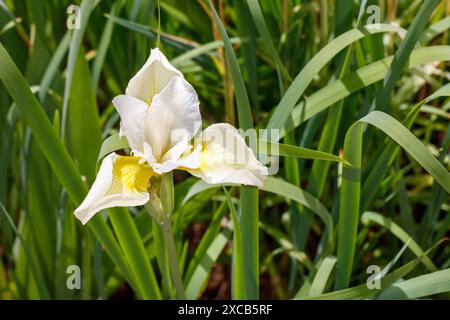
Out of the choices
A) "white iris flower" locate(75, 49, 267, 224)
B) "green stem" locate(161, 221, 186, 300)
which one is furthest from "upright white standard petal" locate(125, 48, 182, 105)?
"green stem" locate(161, 221, 186, 300)

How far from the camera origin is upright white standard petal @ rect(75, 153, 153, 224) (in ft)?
1.99

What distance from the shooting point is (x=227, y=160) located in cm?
65

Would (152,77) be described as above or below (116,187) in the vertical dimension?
above

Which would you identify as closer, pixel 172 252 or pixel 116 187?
pixel 116 187

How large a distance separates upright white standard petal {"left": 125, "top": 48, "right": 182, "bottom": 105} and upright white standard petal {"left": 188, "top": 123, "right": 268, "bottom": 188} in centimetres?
8

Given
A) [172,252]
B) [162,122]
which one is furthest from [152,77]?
[172,252]

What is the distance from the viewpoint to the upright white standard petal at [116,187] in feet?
1.99

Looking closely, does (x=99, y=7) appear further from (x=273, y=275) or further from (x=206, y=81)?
(x=273, y=275)

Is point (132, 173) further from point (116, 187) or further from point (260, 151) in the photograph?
point (260, 151)

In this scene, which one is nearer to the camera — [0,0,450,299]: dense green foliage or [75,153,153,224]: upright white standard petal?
[75,153,153,224]: upright white standard petal

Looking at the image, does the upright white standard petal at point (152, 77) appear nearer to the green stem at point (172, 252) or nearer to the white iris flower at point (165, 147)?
the white iris flower at point (165, 147)

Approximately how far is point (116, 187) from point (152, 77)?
0.13 meters

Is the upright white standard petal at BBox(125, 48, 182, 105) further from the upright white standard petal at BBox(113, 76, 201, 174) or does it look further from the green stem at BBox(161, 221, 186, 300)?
the green stem at BBox(161, 221, 186, 300)
